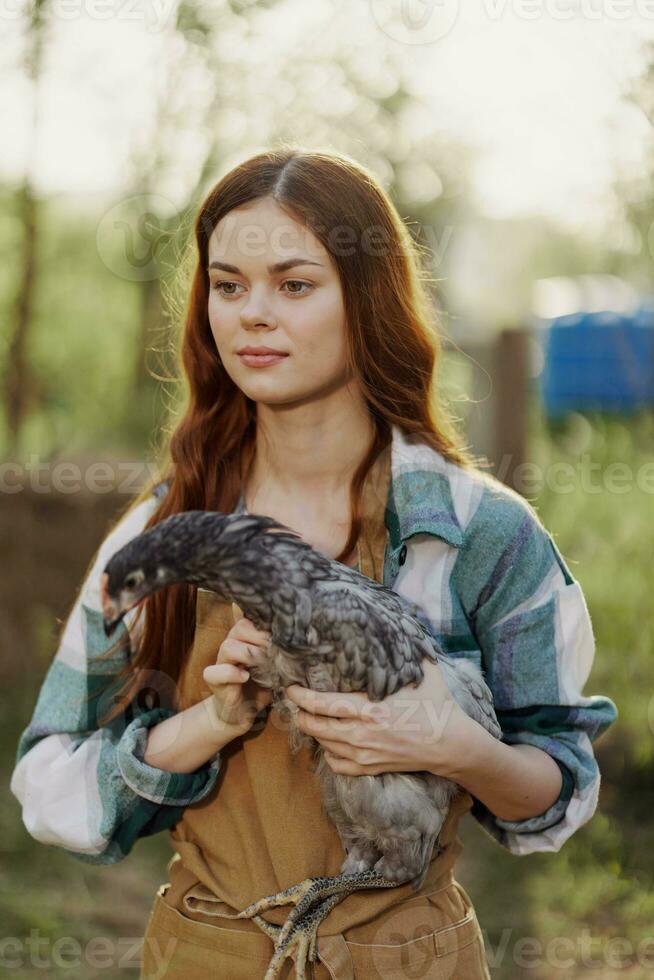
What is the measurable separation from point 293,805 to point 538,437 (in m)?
4.07

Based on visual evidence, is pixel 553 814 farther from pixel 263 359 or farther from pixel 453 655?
pixel 263 359

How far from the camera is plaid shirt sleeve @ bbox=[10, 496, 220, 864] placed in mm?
1696

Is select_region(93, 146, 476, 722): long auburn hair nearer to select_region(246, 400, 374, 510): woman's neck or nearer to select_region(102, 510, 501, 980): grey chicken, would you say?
select_region(246, 400, 374, 510): woman's neck

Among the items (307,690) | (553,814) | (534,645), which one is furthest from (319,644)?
(553,814)

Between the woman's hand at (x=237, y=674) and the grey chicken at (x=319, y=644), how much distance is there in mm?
21

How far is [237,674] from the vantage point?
1.57 m

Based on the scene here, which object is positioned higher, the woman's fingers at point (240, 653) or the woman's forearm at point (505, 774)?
the woman's fingers at point (240, 653)

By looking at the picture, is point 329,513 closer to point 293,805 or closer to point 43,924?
point 293,805

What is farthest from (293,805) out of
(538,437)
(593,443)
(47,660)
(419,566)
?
(593,443)

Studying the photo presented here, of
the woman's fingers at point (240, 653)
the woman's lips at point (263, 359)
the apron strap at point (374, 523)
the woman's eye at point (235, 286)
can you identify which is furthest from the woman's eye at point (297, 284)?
the woman's fingers at point (240, 653)

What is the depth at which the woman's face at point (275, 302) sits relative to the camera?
1.65 metres

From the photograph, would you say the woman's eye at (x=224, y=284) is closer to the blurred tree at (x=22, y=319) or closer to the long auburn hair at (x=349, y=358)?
the long auburn hair at (x=349, y=358)

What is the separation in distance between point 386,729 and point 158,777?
0.38m

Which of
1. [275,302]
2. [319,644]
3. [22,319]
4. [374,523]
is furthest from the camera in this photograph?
[22,319]
